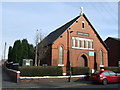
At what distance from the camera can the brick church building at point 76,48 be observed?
88.9ft

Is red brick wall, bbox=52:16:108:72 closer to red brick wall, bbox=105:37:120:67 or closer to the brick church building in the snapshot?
the brick church building

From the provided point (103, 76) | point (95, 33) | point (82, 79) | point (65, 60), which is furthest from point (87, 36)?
point (103, 76)

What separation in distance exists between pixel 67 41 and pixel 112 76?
38.2 feet

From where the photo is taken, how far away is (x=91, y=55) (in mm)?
29844

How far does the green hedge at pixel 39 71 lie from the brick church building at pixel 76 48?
19.0 ft

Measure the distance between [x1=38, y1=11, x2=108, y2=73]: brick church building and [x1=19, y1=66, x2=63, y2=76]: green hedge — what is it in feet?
19.0

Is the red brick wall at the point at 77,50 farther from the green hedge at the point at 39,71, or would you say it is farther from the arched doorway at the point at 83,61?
the green hedge at the point at 39,71

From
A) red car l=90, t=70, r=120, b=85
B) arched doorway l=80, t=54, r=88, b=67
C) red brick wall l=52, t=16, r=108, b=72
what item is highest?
red brick wall l=52, t=16, r=108, b=72

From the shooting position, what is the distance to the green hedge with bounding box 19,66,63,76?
736 inches

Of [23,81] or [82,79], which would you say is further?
[82,79]

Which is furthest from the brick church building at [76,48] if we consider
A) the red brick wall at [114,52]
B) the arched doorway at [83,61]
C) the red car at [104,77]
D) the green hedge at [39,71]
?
the red car at [104,77]

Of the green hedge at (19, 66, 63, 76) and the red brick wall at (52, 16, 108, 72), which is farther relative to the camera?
the red brick wall at (52, 16, 108, 72)

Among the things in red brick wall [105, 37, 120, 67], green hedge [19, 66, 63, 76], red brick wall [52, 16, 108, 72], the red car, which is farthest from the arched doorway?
red brick wall [105, 37, 120, 67]

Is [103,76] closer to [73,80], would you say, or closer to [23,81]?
[73,80]
